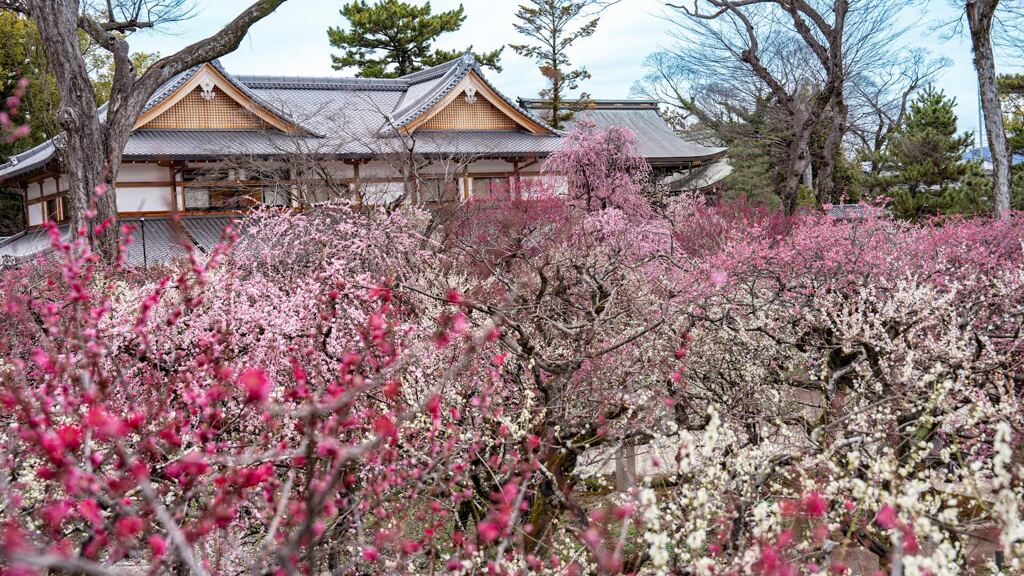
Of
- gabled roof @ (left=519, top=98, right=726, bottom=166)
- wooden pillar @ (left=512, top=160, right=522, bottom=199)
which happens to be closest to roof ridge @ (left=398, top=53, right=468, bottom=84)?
wooden pillar @ (left=512, top=160, right=522, bottom=199)

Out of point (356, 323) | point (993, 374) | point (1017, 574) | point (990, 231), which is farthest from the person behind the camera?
point (990, 231)

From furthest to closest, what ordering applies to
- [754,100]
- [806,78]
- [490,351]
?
[754,100], [806,78], [490,351]

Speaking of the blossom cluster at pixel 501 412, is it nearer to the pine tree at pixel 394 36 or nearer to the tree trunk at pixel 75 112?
the tree trunk at pixel 75 112

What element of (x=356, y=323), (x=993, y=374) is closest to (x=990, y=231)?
(x=993, y=374)

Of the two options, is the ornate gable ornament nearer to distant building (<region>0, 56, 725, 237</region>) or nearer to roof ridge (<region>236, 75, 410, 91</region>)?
distant building (<region>0, 56, 725, 237</region>)

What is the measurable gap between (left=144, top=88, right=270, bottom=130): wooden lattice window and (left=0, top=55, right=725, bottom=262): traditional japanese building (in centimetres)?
3

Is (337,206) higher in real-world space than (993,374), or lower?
higher

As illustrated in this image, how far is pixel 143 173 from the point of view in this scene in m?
19.8

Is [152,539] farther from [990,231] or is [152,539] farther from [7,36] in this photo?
[7,36]

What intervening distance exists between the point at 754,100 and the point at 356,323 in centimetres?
2880

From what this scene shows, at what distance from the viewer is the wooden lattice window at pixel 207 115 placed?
21.1m

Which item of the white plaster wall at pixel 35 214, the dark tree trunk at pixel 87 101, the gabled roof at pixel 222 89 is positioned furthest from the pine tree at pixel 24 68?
the dark tree trunk at pixel 87 101

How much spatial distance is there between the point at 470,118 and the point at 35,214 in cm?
1214

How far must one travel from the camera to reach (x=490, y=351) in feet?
21.2
